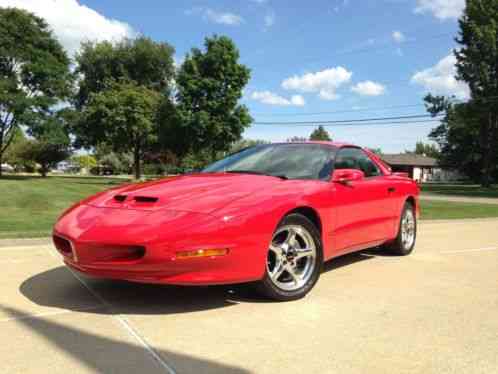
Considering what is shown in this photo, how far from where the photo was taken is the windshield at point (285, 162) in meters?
4.23

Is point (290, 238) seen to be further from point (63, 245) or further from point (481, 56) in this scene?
point (481, 56)

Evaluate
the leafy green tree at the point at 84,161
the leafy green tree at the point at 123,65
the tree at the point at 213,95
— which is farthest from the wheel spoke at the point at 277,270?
the leafy green tree at the point at 84,161

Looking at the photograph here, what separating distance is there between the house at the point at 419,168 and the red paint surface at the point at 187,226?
78627mm

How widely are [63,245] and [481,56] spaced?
3748cm

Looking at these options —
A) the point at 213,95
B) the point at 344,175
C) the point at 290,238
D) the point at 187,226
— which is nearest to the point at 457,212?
the point at 344,175

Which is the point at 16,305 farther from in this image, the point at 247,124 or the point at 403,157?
the point at 403,157

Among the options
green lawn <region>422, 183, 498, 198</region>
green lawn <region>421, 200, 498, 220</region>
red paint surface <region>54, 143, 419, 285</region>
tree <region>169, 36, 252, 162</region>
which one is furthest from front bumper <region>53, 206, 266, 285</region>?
tree <region>169, 36, 252, 162</region>

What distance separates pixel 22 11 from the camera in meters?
38.6

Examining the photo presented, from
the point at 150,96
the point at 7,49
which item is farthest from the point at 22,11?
the point at 150,96

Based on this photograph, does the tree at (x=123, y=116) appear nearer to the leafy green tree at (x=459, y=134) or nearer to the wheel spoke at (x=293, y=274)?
the leafy green tree at (x=459, y=134)

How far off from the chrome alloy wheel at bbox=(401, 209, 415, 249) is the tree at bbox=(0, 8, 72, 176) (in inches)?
1501

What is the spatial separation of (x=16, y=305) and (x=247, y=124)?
101 feet

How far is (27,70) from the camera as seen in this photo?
129 ft

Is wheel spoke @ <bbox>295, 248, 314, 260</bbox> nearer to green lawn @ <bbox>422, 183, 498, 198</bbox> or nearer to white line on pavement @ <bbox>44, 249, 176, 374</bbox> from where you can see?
white line on pavement @ <bbox>44, 249, 176, 374</bbox>
